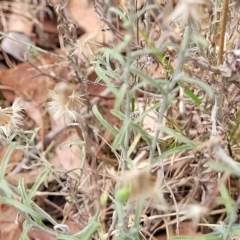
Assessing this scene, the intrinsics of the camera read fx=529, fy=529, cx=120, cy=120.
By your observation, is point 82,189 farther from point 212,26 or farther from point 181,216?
point 212,26

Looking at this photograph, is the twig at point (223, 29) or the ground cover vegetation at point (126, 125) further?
the twig at point (223, 29)

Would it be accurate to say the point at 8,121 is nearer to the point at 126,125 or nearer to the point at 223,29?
the point at 126,125

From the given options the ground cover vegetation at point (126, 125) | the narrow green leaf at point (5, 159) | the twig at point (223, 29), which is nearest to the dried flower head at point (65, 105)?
the ground cover vegetation at point (126, 125)

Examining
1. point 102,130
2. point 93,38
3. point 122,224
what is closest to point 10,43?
point 102,130

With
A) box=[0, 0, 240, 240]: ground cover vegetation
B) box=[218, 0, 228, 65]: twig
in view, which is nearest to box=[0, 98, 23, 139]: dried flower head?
box=[0, 0, 240, 240]: ground cover vegetation

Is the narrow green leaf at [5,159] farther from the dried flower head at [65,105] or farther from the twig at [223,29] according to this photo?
the twig at [223,29]

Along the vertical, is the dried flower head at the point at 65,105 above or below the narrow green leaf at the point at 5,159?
below

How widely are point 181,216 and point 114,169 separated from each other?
19 cm

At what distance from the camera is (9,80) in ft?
4.58

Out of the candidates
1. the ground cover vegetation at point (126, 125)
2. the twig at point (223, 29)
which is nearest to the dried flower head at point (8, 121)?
the ground cover vegetation at point (126, 125)

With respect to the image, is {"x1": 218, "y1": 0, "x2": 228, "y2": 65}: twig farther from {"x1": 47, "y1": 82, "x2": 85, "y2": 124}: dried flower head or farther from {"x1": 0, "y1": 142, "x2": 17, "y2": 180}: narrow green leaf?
{"x1": 0, "y1": 142, "x2": 17, "y2": 180}: narrow green leaf

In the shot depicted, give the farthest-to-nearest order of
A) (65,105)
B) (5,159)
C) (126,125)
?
1. (65,105)
2. (5,159)
3. (126,125)

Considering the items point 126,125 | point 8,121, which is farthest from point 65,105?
point 126,125

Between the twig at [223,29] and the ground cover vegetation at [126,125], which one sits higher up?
the twig at [223,29]
